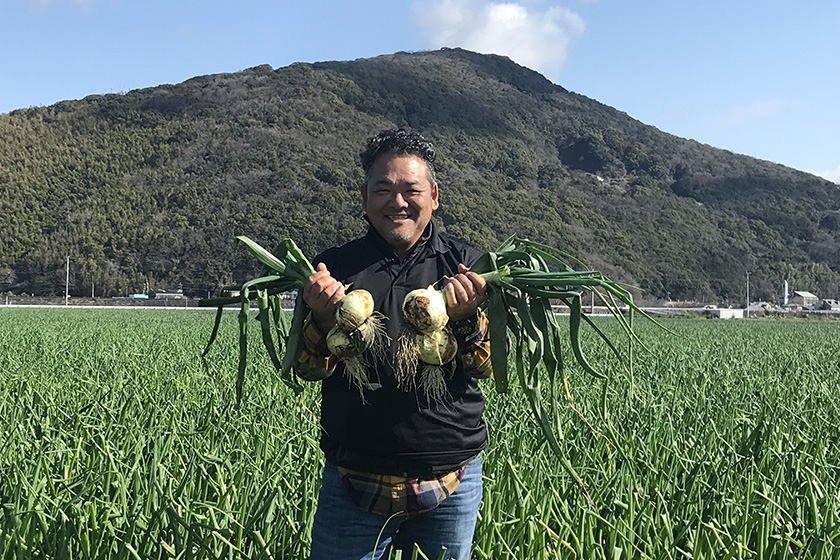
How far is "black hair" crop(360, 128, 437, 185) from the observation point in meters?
1.62

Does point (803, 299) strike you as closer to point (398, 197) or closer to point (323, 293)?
point (398, 197)

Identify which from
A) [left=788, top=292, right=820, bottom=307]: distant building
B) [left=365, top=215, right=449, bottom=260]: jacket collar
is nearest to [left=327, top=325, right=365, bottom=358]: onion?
[left=365, top=215, right=449, bottom=260]: jacket collar

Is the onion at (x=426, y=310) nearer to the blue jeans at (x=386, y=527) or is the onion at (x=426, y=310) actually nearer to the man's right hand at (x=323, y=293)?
the man's right hand at (x=323, y=293)

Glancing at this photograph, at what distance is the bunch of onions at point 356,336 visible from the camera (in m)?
1.50

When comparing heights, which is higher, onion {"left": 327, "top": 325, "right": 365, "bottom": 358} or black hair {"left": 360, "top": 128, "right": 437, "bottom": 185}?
black hair {"left": 360, "top": 128, "right": 437, "bottom": 185}

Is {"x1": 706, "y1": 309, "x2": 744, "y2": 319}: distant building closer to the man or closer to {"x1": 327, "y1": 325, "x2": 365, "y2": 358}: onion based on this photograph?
the man

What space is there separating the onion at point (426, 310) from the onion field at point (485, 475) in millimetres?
407

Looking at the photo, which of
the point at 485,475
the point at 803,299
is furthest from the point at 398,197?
the point at 803,299

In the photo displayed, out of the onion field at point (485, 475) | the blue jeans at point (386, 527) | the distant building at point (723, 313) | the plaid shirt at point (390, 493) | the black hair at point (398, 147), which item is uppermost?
the black hair at point (398, 147)

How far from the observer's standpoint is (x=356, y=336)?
5.00ft

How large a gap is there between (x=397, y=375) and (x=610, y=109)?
117 metres

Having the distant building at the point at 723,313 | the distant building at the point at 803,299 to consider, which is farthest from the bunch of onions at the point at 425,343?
the distant building at the point at 803,299

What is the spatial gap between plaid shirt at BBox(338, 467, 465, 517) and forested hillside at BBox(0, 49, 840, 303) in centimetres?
5060

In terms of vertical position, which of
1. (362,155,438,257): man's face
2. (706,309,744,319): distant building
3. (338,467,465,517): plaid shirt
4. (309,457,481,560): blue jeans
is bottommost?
(706,309,744,319): distant building
